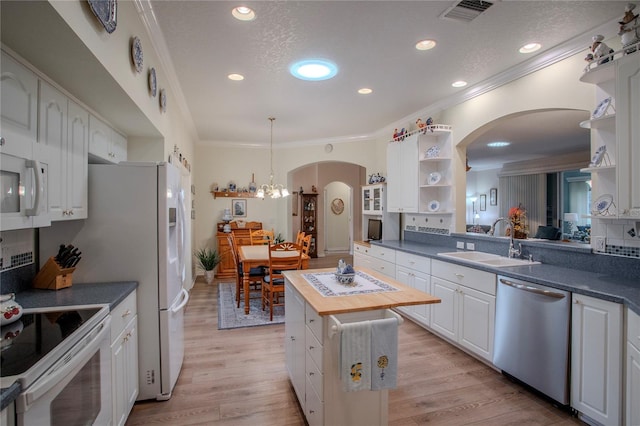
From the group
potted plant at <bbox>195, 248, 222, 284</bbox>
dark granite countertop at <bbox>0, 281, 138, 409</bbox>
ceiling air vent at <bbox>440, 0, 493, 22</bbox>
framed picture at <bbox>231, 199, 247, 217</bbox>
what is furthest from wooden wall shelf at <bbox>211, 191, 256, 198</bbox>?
ceiling air vent at <bbox>440, 0, 493, 22</bbox>

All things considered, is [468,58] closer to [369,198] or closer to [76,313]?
[369,198]

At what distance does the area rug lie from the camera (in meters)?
3.95

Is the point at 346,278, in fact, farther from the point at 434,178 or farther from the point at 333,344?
the point at 434,178

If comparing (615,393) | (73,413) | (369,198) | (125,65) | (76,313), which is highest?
(125,65)

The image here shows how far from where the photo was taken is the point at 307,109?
14.8ft

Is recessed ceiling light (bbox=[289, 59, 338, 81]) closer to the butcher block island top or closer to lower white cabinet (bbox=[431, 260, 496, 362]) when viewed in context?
the butcher block island top

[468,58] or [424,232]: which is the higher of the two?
[468,58]

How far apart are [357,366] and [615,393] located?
1.53 metres

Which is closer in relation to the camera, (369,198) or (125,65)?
(125,65)

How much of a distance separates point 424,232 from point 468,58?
2.36 metres

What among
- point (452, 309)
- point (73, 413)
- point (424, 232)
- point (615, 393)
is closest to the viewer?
point (73, 413)

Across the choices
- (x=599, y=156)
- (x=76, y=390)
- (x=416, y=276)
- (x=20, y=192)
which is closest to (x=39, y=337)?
(x=76, y=390)

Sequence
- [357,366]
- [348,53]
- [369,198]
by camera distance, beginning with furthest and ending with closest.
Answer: [369,198], [348,53], [357,366]

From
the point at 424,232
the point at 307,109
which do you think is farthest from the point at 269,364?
the point at 307,109
